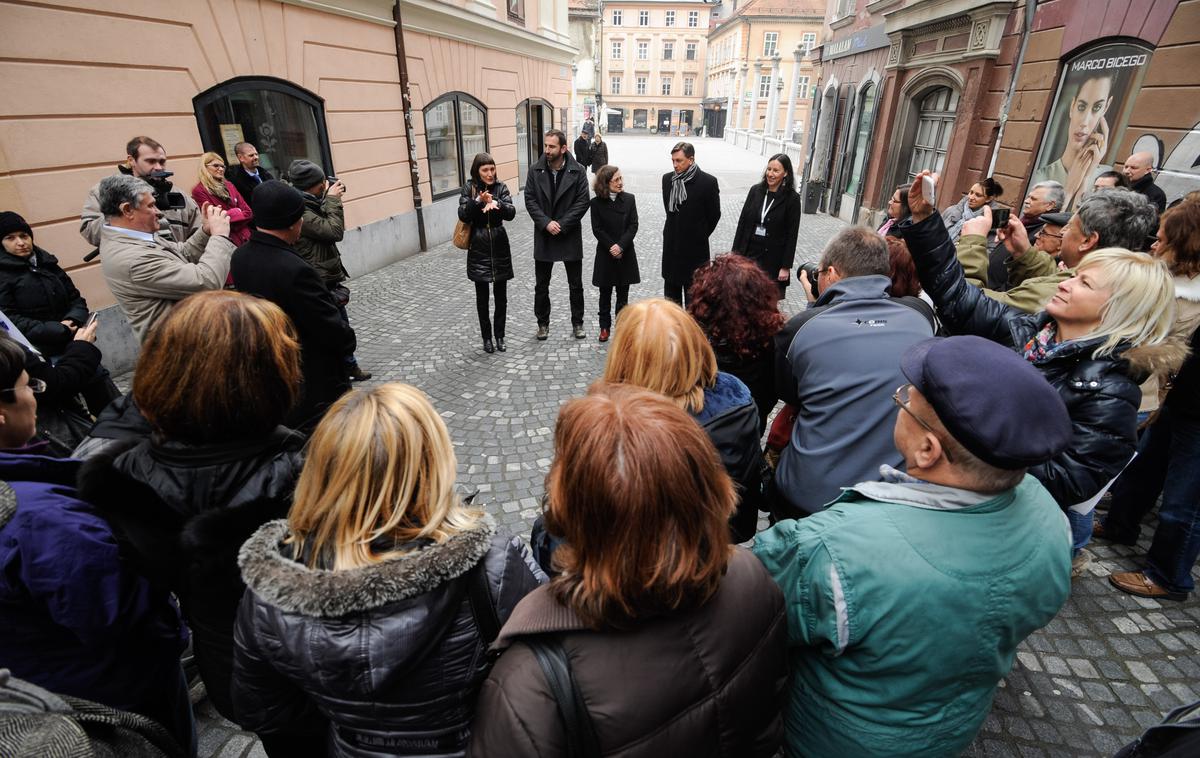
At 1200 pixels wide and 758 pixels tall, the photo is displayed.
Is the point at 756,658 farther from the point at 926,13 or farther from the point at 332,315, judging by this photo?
the point at 926,13

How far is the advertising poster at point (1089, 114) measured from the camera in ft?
20.3

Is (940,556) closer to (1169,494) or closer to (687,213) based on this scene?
(1169,494)

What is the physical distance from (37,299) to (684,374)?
401 centimetres

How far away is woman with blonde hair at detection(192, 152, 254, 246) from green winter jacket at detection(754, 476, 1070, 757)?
5.56 m

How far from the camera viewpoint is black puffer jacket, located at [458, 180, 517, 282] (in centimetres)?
559

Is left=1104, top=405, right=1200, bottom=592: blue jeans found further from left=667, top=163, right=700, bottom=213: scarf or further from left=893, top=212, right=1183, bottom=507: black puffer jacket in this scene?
left=667, top=163, right=700, bottom=213: scarf

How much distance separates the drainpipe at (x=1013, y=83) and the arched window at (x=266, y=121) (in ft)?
32.5

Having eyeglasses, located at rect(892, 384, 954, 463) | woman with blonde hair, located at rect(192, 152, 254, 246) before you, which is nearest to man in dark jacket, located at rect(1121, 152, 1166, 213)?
eyeglasses, located at rect(892, 384, 954, 463)

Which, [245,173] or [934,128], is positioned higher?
[934,128]

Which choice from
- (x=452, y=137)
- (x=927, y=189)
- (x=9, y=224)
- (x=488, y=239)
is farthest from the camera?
(x=452, y=137)

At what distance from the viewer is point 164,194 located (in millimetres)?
4387

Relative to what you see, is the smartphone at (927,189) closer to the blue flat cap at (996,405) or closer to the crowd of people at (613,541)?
the crowd of people at (613,541)

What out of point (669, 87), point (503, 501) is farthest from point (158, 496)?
point (669, 87)

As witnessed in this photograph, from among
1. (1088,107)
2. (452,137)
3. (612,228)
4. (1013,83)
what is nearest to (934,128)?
(1013,83)
